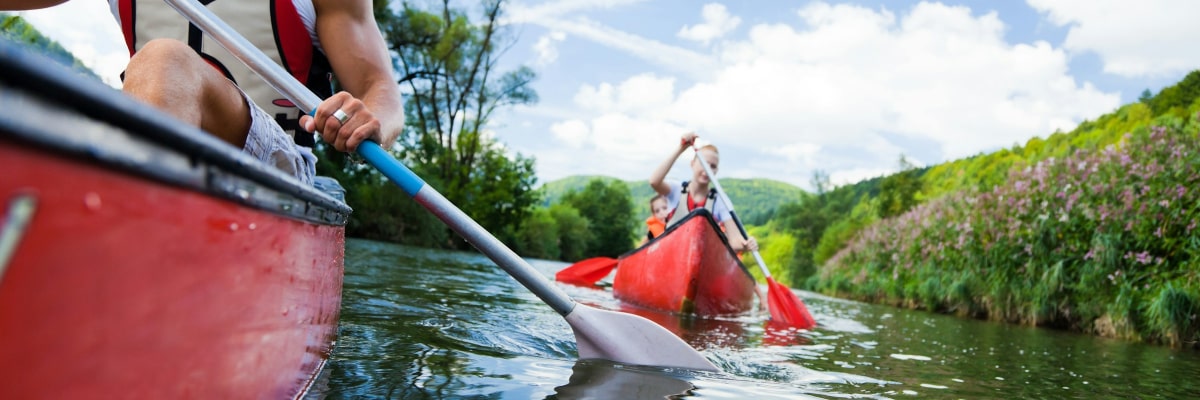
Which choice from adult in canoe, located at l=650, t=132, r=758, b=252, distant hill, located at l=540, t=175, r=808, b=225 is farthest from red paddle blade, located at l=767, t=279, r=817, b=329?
distant hill, located at l=540, t=175, r=808, b=225

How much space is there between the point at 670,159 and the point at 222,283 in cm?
598

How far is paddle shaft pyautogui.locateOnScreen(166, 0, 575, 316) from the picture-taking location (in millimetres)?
1653

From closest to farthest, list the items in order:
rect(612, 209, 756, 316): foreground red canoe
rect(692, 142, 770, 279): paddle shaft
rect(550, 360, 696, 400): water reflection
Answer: rect(550, 360, 696, 400): water reflection, rect(612, 209, 756, 316): foreground red canoe, rect(692, 142, 770, 279): paddle shaft

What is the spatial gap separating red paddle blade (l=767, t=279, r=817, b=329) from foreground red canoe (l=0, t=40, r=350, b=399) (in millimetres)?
4660

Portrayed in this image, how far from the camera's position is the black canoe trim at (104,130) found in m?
0.47

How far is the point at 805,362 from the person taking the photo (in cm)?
307

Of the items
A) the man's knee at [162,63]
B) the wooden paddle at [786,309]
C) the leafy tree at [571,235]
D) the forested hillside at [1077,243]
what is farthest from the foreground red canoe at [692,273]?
the leafy tree at [571,235]

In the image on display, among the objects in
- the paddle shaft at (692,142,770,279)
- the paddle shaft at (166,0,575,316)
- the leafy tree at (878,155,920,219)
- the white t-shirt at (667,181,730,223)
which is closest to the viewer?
the paddle shaft at (166,0,575,316)

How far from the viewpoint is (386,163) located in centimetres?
187

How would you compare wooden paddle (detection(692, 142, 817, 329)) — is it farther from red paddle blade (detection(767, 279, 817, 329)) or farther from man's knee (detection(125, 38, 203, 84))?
man's knee (detection(125, 38, 203, 84))

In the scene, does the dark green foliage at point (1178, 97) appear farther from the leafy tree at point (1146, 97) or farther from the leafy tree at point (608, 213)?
the leafy tree at point (608, 213)

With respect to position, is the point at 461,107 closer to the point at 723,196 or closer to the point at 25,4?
the point at 723,196

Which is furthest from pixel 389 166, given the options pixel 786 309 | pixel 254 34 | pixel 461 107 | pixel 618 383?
pixel 461 107

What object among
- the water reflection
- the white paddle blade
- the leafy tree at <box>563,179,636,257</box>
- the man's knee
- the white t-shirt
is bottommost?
the water reflection
